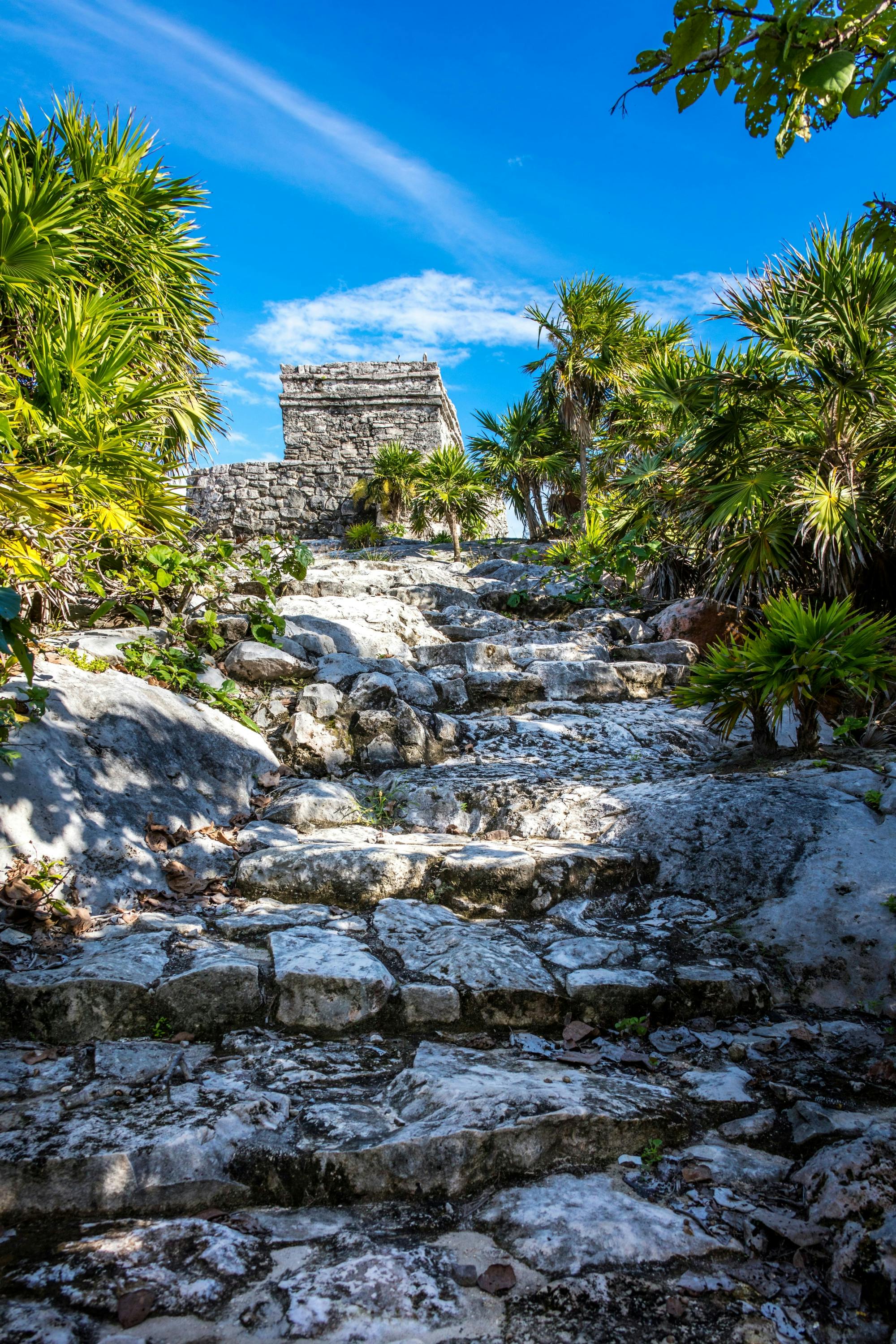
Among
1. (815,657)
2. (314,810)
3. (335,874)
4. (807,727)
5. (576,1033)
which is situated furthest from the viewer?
(807,727)

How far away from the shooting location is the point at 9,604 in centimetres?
158

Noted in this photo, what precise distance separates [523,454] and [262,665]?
984 centimetres

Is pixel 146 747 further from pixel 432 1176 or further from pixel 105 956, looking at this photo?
pixel 432 1176

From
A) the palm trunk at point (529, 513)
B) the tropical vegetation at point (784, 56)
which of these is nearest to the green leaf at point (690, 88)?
the tropical vegetation at point (784, 56)

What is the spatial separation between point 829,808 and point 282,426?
14932mm

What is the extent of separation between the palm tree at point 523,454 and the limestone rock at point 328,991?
11459 mm

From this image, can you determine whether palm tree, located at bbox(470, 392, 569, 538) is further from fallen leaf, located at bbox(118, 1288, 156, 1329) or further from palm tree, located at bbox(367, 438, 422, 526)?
fallen leaf, located at bbox(118, 1288, 156, 1329)

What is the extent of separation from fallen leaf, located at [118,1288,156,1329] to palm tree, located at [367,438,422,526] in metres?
12.4

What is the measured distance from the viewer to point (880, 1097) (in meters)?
1.80

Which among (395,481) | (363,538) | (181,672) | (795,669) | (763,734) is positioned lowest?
(763,734)

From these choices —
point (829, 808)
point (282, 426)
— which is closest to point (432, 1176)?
point (829, 808)

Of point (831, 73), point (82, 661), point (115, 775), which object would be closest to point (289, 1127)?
point (115, 775)

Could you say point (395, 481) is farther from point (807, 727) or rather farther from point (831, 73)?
point (831, 73)

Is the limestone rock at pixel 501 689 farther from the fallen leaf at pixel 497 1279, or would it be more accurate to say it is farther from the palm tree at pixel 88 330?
the fallen leaf at pixel 497 1279
